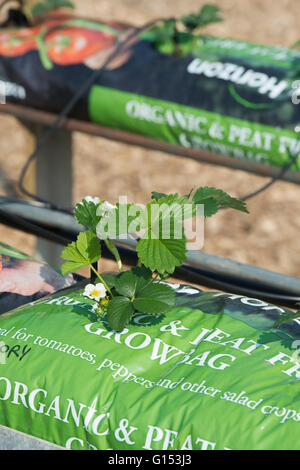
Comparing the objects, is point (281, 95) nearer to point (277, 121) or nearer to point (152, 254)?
point (277, 121)

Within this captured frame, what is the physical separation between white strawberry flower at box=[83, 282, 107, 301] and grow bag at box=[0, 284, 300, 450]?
0.02m

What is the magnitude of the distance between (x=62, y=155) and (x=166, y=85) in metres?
0.52

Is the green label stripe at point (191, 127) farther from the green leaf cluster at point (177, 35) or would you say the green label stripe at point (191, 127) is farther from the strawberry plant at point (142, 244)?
the strawberry plant at point (142, 244)

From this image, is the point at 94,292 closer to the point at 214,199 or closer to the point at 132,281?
the point at 132,281

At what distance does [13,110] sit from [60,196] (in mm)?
333

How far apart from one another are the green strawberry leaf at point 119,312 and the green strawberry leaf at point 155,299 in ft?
0.04

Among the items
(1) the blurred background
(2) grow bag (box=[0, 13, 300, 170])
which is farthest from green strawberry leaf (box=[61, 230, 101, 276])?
(1) the blurred background

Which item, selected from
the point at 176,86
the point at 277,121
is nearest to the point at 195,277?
the point at 277,121

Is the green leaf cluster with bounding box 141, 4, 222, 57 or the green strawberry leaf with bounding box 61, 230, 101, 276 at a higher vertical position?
the green leaf cluster with bounding box 141, 4, 222, 57

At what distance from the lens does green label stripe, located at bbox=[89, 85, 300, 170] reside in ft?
5.33

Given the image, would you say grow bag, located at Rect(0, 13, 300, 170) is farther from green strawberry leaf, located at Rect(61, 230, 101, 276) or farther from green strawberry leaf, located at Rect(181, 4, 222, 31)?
green strawberry leaf, located at Rect(61, 230, 101, 276)

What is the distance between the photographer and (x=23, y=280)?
993 mm
